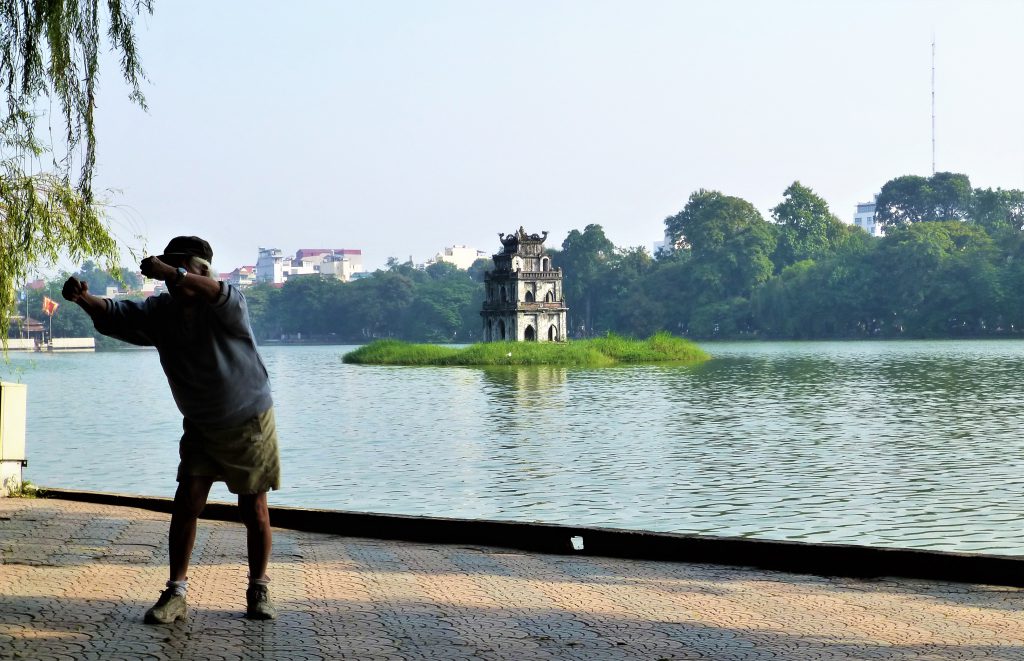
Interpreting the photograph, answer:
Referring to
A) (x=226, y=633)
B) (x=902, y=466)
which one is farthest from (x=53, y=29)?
(x=902, y=466)

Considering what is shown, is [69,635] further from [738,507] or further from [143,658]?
[738,507]

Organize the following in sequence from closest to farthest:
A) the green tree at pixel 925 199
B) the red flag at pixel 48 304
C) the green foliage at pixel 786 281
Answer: the red flag at pixel 48 304 → the green foliage at pixel 786 281 → the green tree at pixel 925 199

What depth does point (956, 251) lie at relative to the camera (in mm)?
94000

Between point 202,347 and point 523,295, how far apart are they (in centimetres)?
6777

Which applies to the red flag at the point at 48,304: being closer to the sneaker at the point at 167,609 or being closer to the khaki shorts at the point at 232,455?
the khaki shorts at the point at 232,455

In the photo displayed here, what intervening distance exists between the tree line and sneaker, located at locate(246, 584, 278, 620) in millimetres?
89556

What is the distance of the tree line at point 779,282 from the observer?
302ft

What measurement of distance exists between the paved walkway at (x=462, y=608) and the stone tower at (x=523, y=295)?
64.9 m

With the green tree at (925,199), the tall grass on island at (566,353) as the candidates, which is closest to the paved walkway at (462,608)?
the tall grass on island at (566,353)

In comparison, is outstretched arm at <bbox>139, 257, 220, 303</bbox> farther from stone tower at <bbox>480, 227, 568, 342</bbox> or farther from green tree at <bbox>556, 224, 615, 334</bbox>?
green tree at <bbox>556, 224, 615, 334</bbox>

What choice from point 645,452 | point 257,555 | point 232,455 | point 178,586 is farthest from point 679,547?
point 645,452

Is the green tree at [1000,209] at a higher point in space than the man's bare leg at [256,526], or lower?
higher

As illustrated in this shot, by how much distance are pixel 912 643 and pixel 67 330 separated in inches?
5381

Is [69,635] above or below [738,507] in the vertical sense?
above
